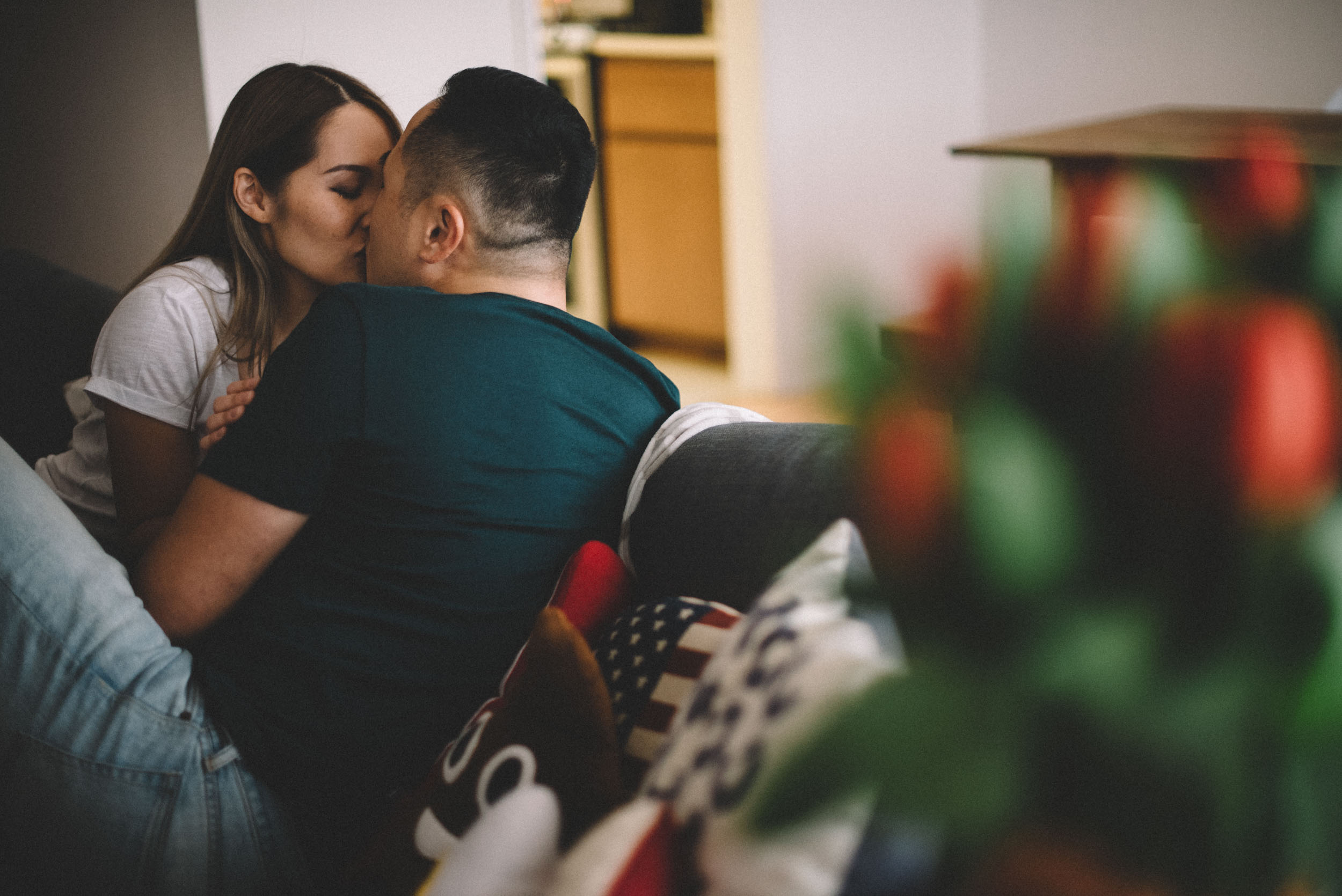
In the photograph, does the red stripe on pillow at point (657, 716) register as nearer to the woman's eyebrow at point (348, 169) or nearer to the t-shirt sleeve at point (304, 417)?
the t-shirt sleeve at point (304, 417)

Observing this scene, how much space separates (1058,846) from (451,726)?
2.79 ft

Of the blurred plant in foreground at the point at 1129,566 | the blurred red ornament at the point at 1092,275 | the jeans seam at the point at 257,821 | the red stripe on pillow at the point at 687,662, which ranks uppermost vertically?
the blurred red ornament at the point at 1092,275

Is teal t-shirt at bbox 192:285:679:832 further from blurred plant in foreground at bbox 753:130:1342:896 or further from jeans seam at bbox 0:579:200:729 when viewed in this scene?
blurred plant in foreground at bbox 753:130:1342:896

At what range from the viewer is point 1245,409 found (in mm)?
284

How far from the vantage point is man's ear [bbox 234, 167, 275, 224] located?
1553 millimetres

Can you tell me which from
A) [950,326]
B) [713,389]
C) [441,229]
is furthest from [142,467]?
[713,389]

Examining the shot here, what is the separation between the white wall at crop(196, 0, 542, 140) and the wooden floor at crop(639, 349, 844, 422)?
4.23 ft

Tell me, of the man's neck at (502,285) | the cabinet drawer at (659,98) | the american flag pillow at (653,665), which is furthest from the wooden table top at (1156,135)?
the cabinet drawer at (659,98)

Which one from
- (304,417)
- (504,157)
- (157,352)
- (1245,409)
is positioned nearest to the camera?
(1245,409)

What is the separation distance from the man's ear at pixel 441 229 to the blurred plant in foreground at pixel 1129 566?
0.95 m

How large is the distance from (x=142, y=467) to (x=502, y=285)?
58 centimetres

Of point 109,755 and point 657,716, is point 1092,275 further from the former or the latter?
point 109,755

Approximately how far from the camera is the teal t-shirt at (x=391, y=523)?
3.32 ft

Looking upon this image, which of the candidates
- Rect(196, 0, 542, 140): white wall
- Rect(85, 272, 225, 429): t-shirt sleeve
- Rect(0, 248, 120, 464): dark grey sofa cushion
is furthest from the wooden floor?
Rect(85, 272, 225, 429): t-shirt sleeve
